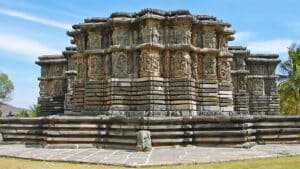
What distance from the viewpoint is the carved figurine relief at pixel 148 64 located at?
18.3 m

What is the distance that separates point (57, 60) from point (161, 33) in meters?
18.0

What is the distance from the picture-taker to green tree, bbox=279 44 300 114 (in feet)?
128

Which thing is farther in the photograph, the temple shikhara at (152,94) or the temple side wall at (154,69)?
the temple side wall at (154,69)

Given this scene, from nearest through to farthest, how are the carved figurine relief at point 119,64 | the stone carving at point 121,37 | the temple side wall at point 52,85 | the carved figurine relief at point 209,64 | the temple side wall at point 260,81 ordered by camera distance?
1. the carved figurine relief at point 119,64
2. the stone carving at point 121,37
3. the carved figurine relief at point 209,64
4. the temple side wall at point 260,81
5. the temple side wall at point 52,85

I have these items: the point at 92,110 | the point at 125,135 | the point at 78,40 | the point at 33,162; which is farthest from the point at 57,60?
the point at 33,162

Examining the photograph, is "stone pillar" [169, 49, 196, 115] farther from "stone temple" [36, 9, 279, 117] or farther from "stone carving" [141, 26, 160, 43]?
"stone carving" [141, 26, 160, 43]

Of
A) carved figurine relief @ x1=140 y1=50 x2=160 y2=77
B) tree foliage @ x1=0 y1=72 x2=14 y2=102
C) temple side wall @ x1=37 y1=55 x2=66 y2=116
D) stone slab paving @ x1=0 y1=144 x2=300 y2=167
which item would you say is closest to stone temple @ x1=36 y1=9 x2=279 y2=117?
carved figurine relief @ x1=140 y1=50 x2=160 y2=77

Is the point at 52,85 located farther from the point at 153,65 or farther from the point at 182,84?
the point at 182,84

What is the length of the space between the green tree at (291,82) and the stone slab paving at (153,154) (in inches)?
990

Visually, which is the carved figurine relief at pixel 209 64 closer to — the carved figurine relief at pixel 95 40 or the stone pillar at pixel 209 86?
the stone pillar at pixel 209 86

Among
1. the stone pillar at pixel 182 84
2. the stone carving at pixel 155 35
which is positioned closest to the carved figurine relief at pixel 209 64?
the stone pillar at pixel 182 84

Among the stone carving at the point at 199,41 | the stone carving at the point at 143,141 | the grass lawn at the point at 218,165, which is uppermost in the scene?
the stone carving at the point at 199,41

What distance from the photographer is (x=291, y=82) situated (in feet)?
129

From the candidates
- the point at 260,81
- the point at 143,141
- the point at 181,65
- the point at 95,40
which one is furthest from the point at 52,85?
the point at 143,141
